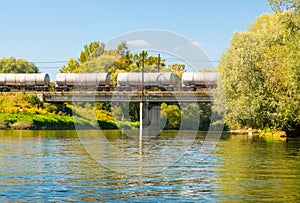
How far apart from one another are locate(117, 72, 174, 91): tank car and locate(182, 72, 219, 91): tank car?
81.5 inches

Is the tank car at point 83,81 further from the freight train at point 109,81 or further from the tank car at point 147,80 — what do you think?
the tank car at point 147,80

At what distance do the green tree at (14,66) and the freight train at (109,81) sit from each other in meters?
34.5

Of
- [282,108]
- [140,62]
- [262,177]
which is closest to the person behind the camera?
[262,177]

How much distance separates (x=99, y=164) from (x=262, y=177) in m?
6.69

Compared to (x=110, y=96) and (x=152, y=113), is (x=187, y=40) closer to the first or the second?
(x=110, y=96)

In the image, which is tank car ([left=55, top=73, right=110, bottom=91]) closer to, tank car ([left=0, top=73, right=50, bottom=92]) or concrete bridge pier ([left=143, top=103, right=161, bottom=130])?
tank car ([left=0, top=73, right=50, bottom=92])

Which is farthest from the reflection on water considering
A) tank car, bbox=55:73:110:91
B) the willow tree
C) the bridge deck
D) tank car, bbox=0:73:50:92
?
tank car, bbox=0:73:50:92

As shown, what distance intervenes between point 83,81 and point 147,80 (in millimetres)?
9907

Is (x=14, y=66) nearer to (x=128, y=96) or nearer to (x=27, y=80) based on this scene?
(x=27, y=80)

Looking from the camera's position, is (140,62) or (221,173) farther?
(140,62)

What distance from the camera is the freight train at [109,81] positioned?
78.1 m

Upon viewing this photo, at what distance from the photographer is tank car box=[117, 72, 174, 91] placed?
7831 centimetres

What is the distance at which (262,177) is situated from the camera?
60.9ft

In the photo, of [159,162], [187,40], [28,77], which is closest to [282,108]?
[187,40]
